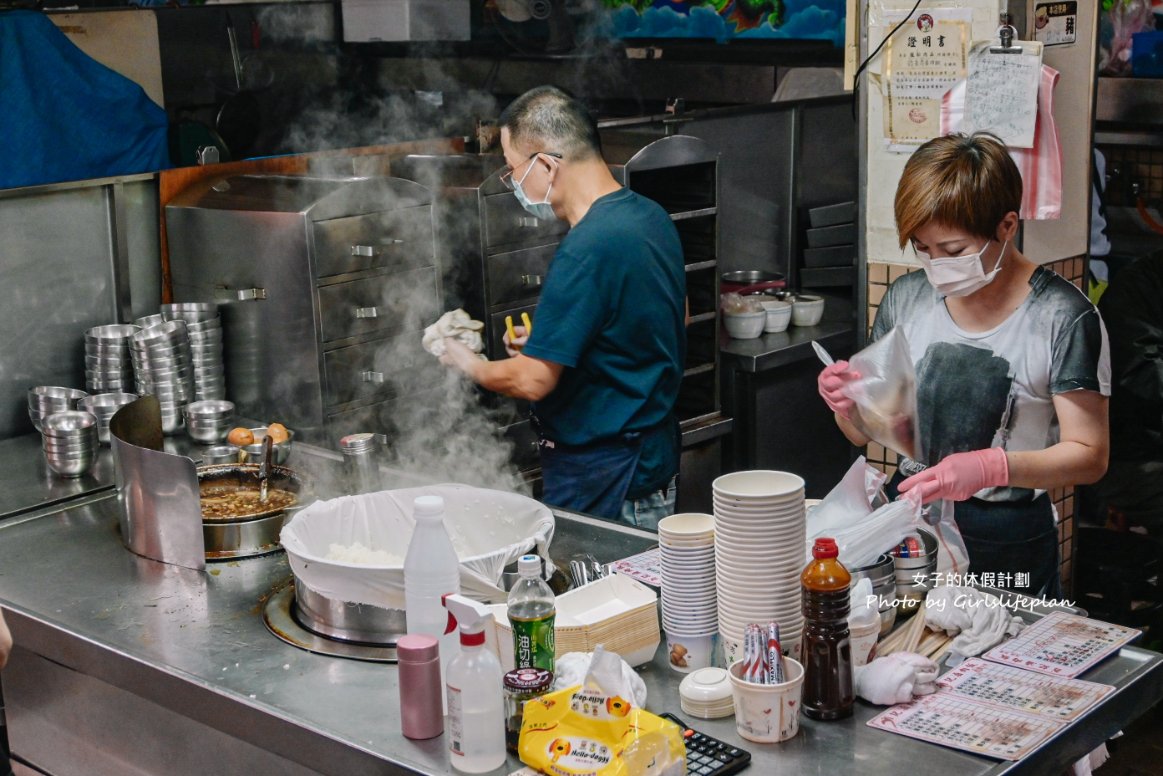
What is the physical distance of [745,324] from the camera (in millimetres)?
5195

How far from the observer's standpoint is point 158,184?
14.3ft

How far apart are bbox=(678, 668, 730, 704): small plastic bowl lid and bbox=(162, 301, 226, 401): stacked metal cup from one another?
248 cm

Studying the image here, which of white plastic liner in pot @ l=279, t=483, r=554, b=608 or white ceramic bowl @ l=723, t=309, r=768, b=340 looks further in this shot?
white ceramic bowl @ l=723, t=309, r=768, b=340

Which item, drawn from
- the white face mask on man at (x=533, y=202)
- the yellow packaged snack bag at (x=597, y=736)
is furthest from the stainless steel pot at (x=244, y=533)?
the yellow packaged snack bag at (x=597, y=736)

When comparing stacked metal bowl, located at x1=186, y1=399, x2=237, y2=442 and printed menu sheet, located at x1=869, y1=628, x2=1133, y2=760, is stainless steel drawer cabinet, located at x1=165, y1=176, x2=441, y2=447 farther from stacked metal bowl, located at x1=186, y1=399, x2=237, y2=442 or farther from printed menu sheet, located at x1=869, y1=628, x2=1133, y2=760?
printed menu sheet, located at x1=869, y1=628, x2=1133, y2=760

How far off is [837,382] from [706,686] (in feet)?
2.94

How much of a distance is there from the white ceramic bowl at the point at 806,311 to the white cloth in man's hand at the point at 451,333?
2186mm

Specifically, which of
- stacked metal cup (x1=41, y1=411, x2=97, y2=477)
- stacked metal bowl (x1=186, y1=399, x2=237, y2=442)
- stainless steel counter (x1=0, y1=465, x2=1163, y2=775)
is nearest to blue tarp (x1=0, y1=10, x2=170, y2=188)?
stacked metal bowl (x1=186, y1=399, x2=237, y2=442)

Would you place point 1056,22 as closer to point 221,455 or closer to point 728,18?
point 221,455

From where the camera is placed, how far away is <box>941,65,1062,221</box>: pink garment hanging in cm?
322

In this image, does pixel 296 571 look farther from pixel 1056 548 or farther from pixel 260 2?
pixel 260 2

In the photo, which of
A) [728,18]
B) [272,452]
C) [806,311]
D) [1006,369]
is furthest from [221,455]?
[728,18]

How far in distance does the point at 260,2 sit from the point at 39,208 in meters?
4.29

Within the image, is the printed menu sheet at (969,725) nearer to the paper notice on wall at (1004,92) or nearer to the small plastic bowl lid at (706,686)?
the small plastic bowl lid at (706,686)
